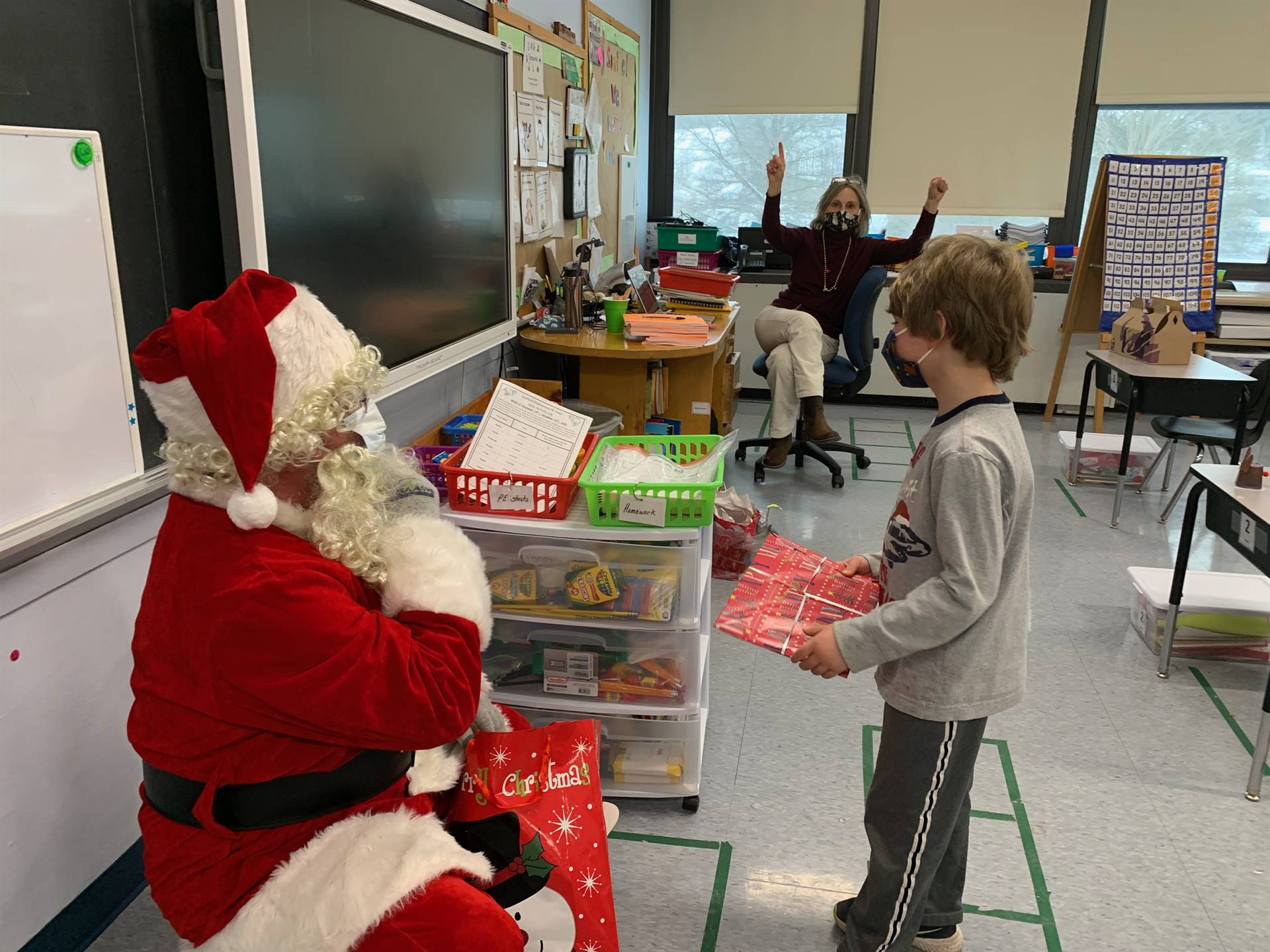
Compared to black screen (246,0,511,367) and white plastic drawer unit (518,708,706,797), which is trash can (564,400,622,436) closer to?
black screen (246,0,511,367)

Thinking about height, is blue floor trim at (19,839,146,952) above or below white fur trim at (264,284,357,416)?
below

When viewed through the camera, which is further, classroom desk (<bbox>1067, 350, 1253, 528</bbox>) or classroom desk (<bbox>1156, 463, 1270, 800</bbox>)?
classroom desk (<bbox>1067, 350, 1253, 528</bbox>)

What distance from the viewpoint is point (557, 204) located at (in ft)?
12.2

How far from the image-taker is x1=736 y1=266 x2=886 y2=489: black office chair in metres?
4.18

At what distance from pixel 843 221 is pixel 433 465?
2.73 meters

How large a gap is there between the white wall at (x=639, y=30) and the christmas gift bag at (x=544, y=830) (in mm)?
2972

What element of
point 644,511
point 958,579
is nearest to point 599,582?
point 644,511

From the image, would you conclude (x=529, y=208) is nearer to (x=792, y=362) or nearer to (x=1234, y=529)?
(x=792, y=362)

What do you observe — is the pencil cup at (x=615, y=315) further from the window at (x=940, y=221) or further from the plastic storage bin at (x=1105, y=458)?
the window at (x=940, y=221)

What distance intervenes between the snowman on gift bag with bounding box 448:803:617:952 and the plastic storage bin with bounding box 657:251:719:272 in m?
4.00

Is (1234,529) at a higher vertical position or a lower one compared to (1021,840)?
higher

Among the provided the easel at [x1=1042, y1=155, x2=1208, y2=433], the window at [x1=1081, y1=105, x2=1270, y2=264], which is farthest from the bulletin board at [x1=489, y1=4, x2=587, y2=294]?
the window at [x1=1081, y1=105, x2=1270, y2=264]

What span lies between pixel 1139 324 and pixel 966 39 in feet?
7.89

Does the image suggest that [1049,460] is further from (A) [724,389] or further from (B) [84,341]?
(B) [84,341]
